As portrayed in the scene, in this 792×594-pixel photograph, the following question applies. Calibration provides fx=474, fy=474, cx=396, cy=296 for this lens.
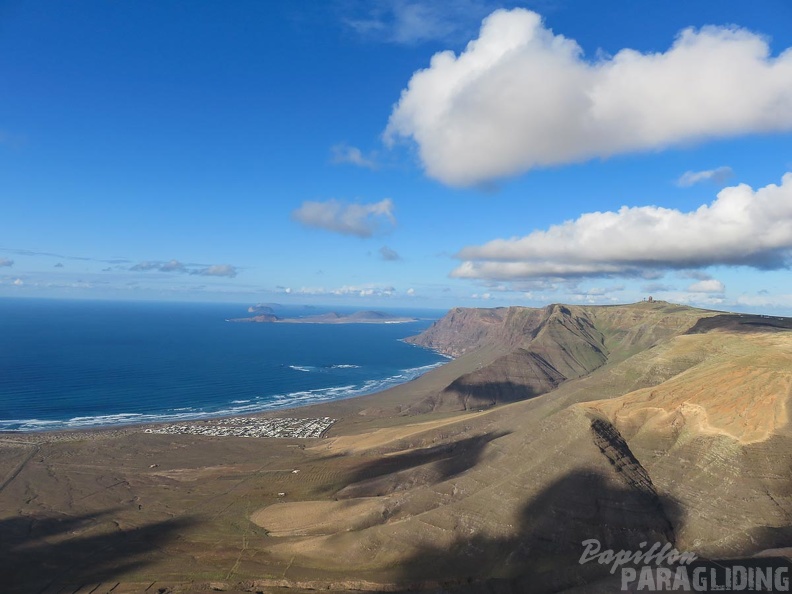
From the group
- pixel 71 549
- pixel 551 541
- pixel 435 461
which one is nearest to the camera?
pixel 551 541

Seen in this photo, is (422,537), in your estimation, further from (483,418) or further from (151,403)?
(151,403)

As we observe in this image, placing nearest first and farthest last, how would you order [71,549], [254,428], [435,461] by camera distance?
[71,549]
[435,461]
[254,428]

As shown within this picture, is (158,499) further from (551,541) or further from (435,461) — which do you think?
(551,541)

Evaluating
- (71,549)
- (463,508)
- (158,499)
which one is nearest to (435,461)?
(463,508)

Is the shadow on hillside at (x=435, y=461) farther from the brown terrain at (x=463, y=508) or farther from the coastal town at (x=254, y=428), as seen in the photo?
the coastal town at (x=254, y=428)

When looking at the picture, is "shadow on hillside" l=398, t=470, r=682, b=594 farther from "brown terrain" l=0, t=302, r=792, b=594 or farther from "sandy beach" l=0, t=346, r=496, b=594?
"sandy beach" l=0, t=346, r=496, b=594

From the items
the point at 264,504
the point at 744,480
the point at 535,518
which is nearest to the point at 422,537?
the point at 535,518

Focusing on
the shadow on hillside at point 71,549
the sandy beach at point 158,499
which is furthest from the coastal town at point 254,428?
the shadow on hillside at point 71,549
